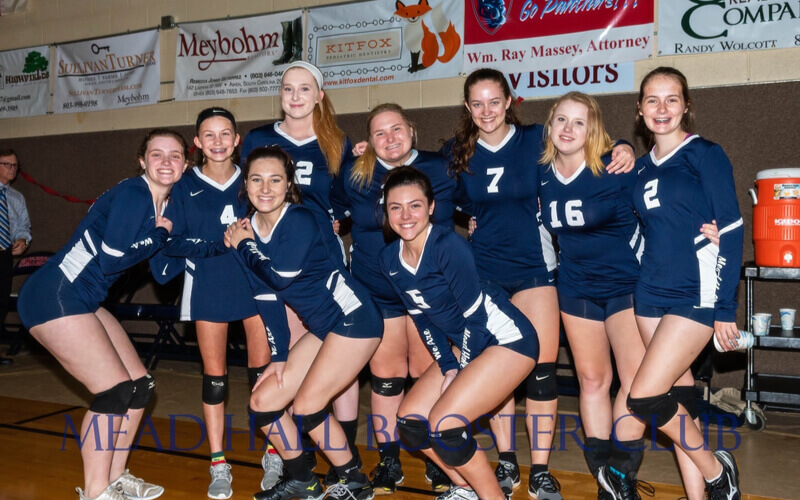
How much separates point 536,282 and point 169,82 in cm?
498

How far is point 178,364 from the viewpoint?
20.7 ft

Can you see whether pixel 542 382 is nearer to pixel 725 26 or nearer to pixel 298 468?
pixel 298 468

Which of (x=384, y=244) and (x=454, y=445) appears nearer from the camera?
(x=454, y=445)

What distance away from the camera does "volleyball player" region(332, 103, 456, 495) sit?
313 cm

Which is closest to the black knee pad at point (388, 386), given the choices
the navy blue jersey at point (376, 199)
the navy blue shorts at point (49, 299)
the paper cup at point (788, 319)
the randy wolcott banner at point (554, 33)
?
the navy blue jersey at point (376, 199)

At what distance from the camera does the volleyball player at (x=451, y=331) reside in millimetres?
2611

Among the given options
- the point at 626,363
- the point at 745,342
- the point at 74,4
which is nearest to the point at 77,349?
the point at 626,363

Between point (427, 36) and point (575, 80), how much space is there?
1272 millimetres

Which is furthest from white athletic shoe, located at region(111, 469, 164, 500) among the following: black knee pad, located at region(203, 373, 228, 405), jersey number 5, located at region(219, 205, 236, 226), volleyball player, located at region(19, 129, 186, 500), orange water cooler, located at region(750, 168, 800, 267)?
orange water cooler, located at region(750, 168, 800, 267)

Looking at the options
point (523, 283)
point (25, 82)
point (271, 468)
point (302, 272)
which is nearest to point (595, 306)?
point (523, 283)

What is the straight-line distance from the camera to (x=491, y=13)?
533 centimetres

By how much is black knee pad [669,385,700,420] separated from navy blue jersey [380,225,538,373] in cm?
61

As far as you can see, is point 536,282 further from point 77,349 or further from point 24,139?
point 24,139

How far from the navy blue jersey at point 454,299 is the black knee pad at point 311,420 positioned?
58 centimetres
